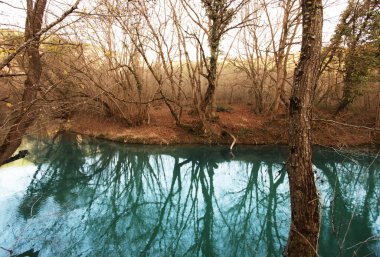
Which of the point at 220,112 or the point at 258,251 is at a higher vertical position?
the point at 220,112

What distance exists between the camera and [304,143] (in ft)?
9.20

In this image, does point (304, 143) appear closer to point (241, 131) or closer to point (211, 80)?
point (211, 80)

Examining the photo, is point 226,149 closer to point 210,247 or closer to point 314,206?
point 210,247

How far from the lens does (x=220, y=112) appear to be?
50.9ft

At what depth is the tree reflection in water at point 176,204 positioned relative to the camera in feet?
Result: 17.5

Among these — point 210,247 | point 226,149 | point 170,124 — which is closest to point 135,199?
point 210,247

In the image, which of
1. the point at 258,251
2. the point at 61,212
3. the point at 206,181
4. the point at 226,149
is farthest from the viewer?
the point at 226,149

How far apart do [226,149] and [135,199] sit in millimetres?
5842

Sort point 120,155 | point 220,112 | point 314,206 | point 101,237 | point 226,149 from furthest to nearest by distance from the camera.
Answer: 1. point 220,112
2. point 226,149
3. point 120,155
4. point 101,237
5. point 314,206

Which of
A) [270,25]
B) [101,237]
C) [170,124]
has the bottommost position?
A: [101,237]

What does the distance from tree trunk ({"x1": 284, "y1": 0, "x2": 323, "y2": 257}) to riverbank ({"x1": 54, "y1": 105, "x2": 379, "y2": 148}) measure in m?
10.5

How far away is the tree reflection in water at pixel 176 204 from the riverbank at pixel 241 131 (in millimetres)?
1095

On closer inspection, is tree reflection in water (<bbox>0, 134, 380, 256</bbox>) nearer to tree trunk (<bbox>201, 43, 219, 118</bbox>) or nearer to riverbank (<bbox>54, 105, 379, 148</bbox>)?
riverbank (<bbox>54, 105, 379, 148</bbox>)

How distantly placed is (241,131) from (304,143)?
11.1 m
